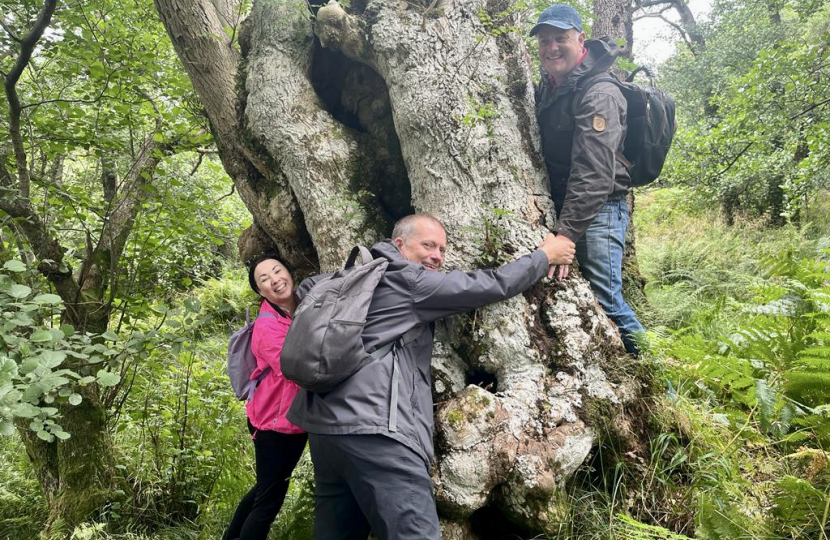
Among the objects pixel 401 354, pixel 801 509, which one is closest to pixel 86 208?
pixel 401 354

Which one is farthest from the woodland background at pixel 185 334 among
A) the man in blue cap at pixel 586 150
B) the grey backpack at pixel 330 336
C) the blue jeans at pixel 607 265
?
the grey backpack at pixel 330 336

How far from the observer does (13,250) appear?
4758 mm

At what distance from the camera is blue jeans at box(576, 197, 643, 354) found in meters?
3.53

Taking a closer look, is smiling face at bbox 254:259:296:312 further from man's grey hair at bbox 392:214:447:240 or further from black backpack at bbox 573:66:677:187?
black backpack at bbox 573:66:677:187

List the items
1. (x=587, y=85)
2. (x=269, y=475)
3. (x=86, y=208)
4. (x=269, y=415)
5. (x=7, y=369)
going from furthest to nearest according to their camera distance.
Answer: (x=86, y=208)
(x=587, y=85)
(x=269, y=475)
(x=269, y=415)
(x=7, y=369)

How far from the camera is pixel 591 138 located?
10.8ft

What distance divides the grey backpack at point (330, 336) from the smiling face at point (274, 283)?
0.97 meters

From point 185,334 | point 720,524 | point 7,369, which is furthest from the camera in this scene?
point 185,334

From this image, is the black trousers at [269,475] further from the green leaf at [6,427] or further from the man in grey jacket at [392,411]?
the green leaf at [6,427]

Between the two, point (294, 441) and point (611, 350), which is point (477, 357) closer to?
point (611, 350)

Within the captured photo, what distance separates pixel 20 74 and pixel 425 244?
3.43 meters

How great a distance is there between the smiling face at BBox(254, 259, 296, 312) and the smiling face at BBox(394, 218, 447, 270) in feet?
3.03

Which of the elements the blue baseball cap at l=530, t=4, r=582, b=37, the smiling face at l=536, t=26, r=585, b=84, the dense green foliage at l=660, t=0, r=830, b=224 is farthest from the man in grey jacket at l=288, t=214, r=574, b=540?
the dense green foliage at l=660, t=0, r=830, b=224

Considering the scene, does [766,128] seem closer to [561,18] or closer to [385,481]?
[561,18]
